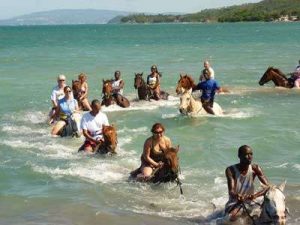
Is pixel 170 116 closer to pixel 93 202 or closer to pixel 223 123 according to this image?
pixel 223 123

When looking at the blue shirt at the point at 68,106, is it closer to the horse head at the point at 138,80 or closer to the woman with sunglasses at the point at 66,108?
the woman with sunglasses at the point at 66,108

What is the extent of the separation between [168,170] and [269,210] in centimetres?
302

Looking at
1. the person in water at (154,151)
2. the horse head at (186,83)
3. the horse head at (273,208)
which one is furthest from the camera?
the horse head at (186,83)

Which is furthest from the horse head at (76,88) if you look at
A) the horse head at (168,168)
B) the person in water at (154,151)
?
the horse head at (168,168)

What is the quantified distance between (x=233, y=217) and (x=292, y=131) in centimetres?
900

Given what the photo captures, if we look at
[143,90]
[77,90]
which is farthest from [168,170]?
[143,90]

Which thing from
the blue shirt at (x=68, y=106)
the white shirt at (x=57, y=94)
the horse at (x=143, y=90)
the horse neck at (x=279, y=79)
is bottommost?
the horse neck at (x=279, y=79)

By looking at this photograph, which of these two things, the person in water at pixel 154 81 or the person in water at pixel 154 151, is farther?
the person in water at pixel 154 81

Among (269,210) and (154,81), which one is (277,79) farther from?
(269,210)

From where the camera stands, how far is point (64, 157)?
15305mm

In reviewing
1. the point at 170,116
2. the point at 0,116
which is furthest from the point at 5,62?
the point at 170,116

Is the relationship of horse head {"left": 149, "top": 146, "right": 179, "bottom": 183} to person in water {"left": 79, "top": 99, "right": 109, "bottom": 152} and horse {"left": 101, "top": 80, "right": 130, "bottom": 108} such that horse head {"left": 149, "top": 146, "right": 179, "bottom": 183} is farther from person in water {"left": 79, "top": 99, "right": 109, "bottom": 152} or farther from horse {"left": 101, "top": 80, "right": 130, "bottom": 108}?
horse {"left": 101, "top": 80, "right": 130, "bottom": 108}

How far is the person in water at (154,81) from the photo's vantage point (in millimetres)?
23078

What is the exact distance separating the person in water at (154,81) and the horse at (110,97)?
1.23 m
